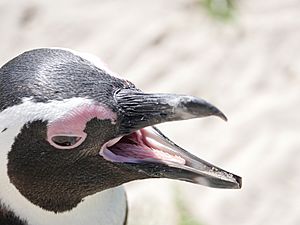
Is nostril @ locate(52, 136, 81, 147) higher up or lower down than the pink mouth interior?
lower down

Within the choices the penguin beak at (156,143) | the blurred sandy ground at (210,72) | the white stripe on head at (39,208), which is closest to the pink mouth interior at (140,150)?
the penguin beak at (156,143)

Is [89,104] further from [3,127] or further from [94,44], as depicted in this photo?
[94,44]

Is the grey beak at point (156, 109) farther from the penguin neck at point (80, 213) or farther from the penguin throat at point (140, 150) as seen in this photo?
the penguin neck at point (80, 213)

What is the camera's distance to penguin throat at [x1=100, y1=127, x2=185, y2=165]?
1733 mm

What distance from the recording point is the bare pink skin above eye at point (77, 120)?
165 centimetres

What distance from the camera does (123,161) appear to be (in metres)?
1.73

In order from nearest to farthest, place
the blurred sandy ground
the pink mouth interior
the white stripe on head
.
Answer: the white stripe on head < the pink mouth interior < the blurred sandy ground

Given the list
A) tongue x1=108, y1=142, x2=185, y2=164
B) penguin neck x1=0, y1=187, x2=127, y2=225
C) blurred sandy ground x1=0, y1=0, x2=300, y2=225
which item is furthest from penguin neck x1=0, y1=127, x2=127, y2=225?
blurred sandy ground x1=0, y1=0, x2=300, y2=225

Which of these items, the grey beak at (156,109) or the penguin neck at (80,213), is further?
the penguin neck at (80,213)

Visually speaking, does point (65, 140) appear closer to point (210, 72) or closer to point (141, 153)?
point (141, 153)

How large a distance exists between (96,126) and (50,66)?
0.46ft

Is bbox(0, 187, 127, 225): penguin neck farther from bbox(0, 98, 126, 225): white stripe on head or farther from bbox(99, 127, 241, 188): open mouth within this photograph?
bbox(99, 127, 241, 188): open mouth

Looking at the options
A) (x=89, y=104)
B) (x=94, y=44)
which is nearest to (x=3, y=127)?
(x=89, y=104)

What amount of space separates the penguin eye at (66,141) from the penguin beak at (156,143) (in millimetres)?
58
